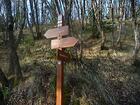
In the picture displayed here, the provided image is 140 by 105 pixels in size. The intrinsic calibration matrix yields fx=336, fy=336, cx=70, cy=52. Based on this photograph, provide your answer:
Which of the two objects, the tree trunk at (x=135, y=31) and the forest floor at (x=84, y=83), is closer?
the forest floor at (x=84, y=83)

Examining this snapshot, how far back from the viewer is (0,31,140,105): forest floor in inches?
441

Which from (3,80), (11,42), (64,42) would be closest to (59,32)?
(64,42)

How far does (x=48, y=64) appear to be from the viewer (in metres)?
13.1

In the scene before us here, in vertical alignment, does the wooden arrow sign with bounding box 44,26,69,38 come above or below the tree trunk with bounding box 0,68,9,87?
above

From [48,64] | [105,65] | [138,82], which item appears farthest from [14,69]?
[138,82]

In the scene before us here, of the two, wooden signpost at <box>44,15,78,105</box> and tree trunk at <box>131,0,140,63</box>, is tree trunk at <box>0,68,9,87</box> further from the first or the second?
tree trunk at <box>131,0,140,63</box>

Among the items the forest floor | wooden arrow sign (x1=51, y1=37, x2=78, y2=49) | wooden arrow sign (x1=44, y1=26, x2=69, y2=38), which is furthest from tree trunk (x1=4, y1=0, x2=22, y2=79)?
wooden arrow sign (x1=51, y1=37, x2=78, y2=49)

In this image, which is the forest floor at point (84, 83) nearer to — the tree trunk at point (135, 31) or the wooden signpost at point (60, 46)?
the tree trunk at point (135, 31)

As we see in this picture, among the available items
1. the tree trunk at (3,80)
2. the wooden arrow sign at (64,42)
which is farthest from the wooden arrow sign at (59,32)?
the tree trunk at (3,80)

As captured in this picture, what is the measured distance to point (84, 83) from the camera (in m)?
11.6

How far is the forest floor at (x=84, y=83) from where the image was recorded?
11.2 m

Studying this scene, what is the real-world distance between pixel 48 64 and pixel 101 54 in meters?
4.60

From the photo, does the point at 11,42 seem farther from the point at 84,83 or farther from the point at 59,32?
the point at 59,32

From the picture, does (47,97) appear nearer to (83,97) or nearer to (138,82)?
(83,97)
